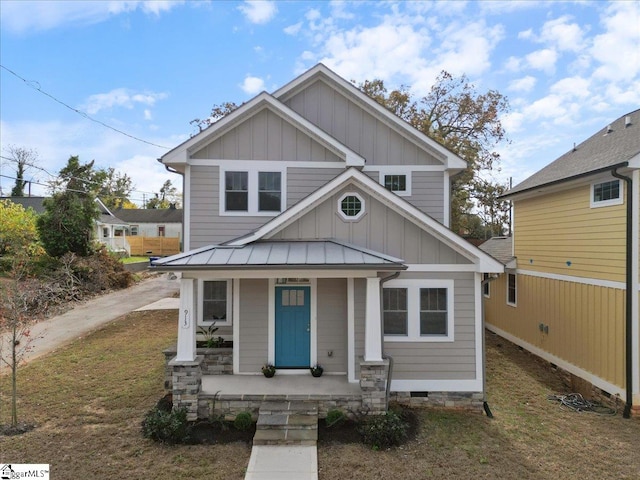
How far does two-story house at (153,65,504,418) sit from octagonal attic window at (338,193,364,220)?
0.08ft

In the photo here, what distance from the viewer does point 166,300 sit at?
18.7 metres

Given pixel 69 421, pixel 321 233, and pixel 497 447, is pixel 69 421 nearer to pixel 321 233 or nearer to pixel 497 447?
pixel 321 233

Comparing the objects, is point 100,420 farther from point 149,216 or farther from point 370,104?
point 149,216

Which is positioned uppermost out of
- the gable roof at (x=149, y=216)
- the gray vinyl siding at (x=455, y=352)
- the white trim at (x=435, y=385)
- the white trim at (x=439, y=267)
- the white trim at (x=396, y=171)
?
the gable roof at (x=149, y=216)

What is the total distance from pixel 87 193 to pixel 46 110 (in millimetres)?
7371

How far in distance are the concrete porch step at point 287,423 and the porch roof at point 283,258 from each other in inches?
105

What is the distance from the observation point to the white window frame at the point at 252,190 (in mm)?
9109

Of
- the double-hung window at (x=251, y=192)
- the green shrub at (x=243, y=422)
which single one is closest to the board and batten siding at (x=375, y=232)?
the double-hung window at (x=251, y=192)

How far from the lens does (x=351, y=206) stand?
8.12 metres

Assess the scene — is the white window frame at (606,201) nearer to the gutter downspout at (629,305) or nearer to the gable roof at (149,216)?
the gutter downspout at (629,305)

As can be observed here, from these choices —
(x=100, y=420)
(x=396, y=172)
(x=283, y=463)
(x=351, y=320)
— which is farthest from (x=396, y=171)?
(x=100, y=420)

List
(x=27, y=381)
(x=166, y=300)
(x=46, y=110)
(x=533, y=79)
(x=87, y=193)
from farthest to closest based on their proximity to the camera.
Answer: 1. (x=87, y=193)
2. (x=166, y=300)
3. (x=46, y=110)
4. (x=533, y=79)
5. (x=27, y=381)

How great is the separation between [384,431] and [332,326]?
256cm

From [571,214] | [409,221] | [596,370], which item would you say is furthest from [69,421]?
[571,214]
